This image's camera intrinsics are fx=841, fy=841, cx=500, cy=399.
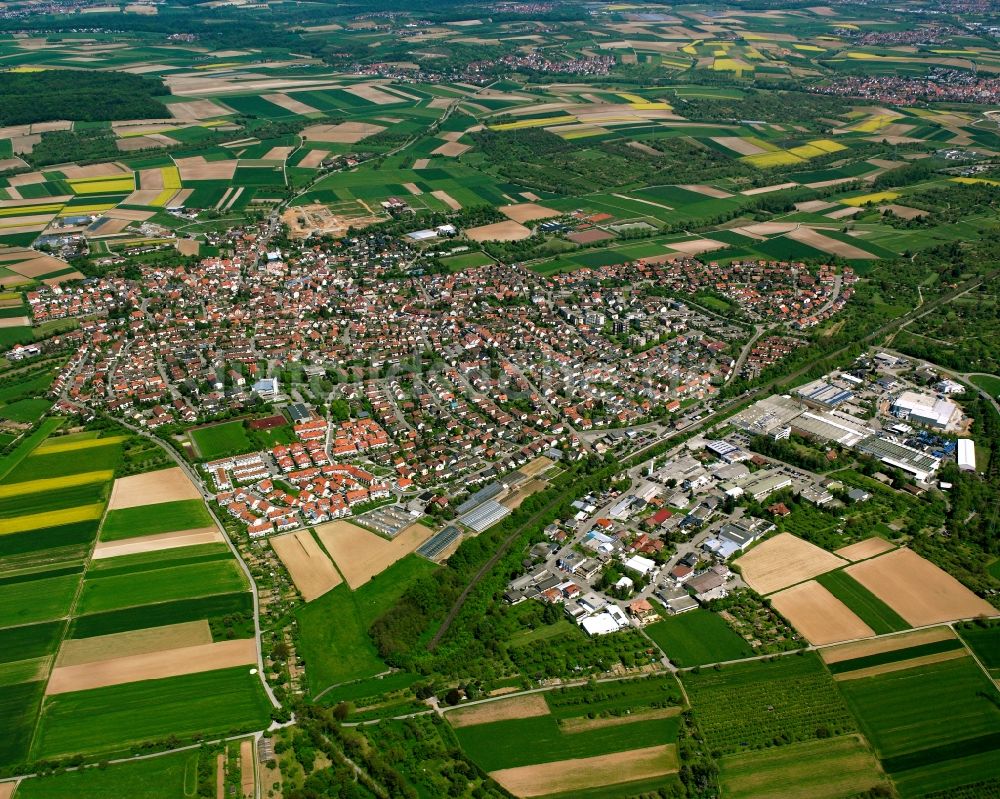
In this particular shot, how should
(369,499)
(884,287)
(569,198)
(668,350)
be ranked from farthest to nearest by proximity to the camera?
Answer: (569,198) → (884,287) → (668,350) → (369,499)

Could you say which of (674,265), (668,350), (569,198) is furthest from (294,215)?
(668,350)

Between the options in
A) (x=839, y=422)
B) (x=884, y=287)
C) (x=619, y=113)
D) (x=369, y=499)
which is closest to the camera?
(x=369, y=499)

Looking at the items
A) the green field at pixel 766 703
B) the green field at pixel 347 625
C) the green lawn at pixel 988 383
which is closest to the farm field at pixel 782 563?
the green field at pixel 766 703

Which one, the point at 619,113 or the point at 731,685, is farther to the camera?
the point at 619,113

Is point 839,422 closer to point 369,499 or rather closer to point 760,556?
point 760,556

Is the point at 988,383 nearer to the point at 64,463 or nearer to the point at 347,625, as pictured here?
the point at 347,625

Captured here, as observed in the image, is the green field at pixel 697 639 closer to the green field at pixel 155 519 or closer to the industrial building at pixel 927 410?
the green field at pixel 155 519
